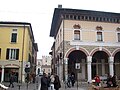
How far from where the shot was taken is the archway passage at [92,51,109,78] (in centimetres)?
3222

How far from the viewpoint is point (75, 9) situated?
96.2ft

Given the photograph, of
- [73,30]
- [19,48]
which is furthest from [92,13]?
[19,48]

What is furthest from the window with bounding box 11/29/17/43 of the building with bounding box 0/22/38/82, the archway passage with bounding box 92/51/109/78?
the archway passage with bounding box 92/51/109/78

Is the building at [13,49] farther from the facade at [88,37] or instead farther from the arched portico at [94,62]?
the arched portico at [94,62]

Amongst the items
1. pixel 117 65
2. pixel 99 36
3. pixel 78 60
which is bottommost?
pixel 117 65

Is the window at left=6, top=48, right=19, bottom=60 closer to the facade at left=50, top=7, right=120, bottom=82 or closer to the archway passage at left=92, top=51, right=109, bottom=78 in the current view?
the facade at left=50, top=7, right=120, bottom=82

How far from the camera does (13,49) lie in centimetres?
3316

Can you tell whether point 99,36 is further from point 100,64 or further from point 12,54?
point 12,54

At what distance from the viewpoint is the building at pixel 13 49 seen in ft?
107

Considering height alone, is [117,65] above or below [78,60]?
below

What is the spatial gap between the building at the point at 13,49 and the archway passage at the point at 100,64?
9.74 m

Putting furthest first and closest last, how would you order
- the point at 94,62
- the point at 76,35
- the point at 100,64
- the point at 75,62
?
1. the point at 100,64
2. the point at 94,62
3. the point at 75,62
4. the point at 76,35

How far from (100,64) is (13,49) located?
13387 mm

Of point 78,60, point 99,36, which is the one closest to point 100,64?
point 78,60
